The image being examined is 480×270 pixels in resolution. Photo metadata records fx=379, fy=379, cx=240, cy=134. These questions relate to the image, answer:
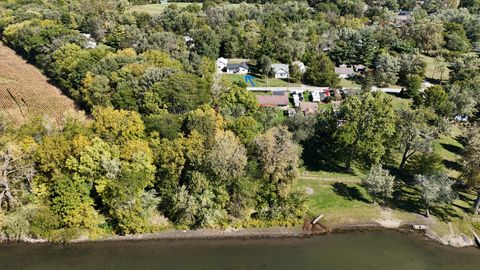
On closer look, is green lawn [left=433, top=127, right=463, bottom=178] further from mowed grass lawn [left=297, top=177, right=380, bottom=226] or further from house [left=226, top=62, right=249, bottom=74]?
house [left=226, top=62, right=249, bottom=74]

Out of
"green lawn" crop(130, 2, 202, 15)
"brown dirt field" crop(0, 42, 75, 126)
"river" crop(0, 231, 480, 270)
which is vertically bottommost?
"river" crop(0, 231, 480, 270)

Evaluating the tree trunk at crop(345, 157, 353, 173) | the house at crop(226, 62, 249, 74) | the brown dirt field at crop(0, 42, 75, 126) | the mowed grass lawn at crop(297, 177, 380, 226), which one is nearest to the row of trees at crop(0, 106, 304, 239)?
the mowed grass lawn at crop(297, 177, 380, 226)

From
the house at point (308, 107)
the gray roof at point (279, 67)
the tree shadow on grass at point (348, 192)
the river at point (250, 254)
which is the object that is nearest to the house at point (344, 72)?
the gray roof at point (279, 67)

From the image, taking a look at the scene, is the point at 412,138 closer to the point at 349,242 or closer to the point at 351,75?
the point at 349,242

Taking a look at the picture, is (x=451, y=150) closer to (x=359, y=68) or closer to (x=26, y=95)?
(x=359, y=68)

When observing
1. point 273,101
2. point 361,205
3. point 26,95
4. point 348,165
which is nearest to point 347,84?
point 273,101

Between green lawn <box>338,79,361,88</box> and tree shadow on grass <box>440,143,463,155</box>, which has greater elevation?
green lawn <box>338,79,361,88</box>
